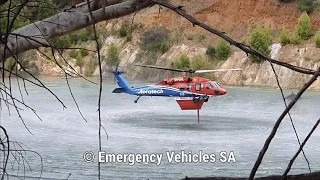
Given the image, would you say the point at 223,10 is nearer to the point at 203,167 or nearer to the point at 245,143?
the point at 245,143

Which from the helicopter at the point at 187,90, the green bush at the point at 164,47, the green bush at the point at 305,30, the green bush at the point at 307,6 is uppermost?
the green bush at the point at 307,6

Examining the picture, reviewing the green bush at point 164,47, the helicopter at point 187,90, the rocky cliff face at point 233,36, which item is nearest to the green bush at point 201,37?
the rocky cliff face at point 233,36

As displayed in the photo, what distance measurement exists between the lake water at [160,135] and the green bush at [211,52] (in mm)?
3393

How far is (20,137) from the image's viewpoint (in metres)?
4.95

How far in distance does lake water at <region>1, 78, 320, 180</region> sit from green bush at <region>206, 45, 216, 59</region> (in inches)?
134

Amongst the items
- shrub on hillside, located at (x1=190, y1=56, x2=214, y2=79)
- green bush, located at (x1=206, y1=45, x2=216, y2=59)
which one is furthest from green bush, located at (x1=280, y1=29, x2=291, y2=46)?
shrub on hillside, located at (x1=190, y1=56, x2=214, y2=79)

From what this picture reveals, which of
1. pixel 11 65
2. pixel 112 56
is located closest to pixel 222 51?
pixel 112 56

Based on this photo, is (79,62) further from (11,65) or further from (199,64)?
(11,65)

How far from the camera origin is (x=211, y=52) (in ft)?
39.6

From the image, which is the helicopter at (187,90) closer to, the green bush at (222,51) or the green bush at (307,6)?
the green bush at (222,51)

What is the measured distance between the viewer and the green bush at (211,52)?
39.5ft

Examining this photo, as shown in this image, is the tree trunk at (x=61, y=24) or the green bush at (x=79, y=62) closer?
the tree trunk at (x=61, y=24)

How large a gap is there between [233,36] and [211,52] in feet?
2.77

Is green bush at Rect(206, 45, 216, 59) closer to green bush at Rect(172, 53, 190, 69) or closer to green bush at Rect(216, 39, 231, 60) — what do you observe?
green bush at Rect(216, 39, 231, 60)
